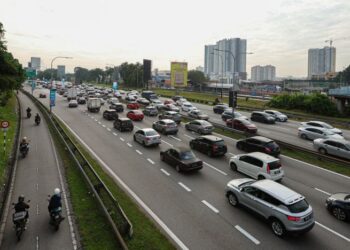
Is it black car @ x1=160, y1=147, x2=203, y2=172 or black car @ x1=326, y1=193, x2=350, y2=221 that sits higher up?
black car @ x1=160, y1=147, x2=203, y2=172

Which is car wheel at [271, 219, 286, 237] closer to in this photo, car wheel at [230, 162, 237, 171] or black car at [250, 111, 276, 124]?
car wheel at [230, 162, 237, 171]

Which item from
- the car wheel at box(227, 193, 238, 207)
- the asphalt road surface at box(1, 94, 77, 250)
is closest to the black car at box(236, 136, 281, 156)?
the car wheel at box(227, 193, 238, 207)

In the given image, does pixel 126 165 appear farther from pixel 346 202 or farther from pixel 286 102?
pixel 286 102

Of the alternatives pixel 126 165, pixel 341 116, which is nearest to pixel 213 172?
pixel 126 165

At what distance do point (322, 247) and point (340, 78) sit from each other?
495 ft

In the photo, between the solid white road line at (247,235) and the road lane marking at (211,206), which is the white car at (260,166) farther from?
the solid white road line at (247,235)

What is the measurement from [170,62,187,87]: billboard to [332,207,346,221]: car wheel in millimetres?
70673

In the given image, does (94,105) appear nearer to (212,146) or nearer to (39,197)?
(212,146)

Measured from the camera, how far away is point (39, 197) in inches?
552

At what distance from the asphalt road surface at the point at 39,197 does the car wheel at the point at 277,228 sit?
7.66 meters

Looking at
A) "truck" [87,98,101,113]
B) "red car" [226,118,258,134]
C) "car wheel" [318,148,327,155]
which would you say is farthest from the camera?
"truck" [87,98,101,113]

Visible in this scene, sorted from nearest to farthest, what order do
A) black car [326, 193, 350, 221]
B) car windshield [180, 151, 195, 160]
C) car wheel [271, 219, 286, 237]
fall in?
car wheel [271, 219, 286, 237], black car [326, 193, 350, 221], car windshield [180, 151, 195, 160]

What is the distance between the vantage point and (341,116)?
4778 cm

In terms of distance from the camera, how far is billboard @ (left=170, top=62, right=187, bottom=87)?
265 feet
